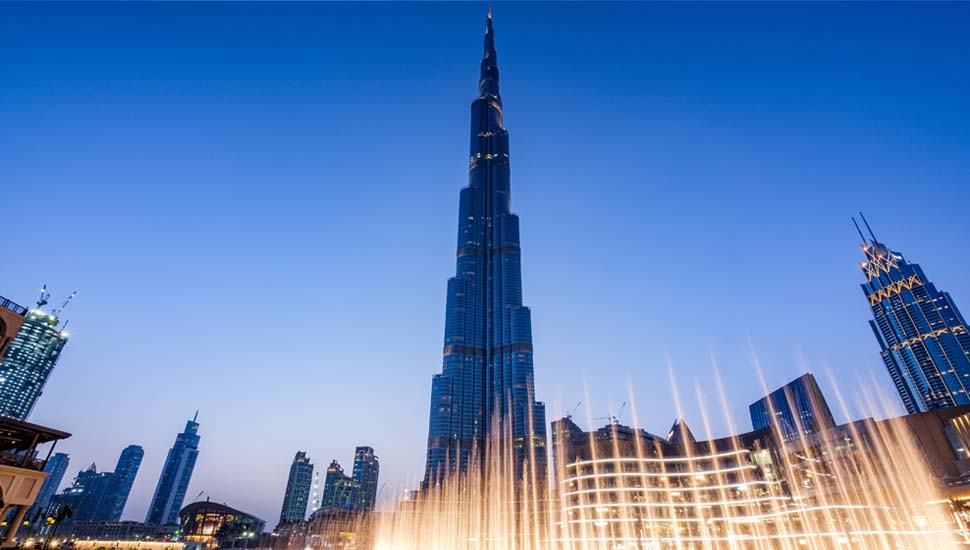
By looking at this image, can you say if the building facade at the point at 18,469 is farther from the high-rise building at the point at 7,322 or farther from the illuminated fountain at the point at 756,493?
the illuminated fountain at the point at 756,493

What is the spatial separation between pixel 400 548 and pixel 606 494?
324ft

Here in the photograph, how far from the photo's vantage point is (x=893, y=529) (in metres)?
86.6

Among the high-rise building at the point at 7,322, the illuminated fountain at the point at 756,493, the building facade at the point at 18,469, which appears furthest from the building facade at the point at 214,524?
the high-rise building at the point at 7,322

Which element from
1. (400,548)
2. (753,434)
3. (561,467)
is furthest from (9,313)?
(400,548)

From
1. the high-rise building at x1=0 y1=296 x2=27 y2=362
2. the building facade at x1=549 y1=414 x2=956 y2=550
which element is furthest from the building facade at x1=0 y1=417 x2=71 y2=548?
the building facade at x1=549 y1=414 x2=956 y2=550

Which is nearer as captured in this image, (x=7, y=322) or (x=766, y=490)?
(x=7, y=322)

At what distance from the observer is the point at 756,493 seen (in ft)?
340

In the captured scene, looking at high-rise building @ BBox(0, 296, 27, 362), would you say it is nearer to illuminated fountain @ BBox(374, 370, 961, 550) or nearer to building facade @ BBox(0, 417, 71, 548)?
building facade @ BBox(0, 417, 71, 548)

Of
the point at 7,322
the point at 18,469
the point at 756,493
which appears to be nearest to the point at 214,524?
the point at 18,469

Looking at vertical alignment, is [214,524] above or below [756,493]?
below

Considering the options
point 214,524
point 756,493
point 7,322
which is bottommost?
point 214,524

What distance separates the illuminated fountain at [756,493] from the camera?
278 feet

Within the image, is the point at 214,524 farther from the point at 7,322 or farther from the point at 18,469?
the point at 7,322

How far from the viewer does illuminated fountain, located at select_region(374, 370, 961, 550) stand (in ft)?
278
